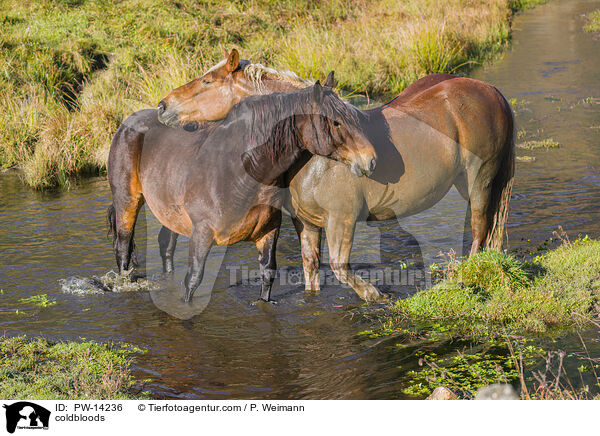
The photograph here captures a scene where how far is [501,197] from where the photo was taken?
6.48 metres

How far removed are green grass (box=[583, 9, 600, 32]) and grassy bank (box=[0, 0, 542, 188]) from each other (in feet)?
9.22

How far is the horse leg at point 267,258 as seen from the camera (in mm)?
5773

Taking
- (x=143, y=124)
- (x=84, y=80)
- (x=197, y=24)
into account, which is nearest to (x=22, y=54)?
(x=84, y=80)

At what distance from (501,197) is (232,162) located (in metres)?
2.63

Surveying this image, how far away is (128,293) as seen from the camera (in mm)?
6480

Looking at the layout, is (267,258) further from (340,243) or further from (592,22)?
(592,22)

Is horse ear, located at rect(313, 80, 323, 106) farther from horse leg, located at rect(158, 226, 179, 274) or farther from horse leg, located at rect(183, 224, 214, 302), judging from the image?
horse leg, located at rect(158, 226, 179, 274)

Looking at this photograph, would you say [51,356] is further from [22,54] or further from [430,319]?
[22,54]

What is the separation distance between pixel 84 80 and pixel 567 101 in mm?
9862

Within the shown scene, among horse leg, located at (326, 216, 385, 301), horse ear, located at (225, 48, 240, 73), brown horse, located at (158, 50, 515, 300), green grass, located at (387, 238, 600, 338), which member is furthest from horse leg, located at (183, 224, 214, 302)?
green grass, located at (387, 238, 600, 338)

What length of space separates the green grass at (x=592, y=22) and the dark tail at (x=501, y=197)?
18.7 m

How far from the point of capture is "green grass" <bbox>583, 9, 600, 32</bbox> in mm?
22750
